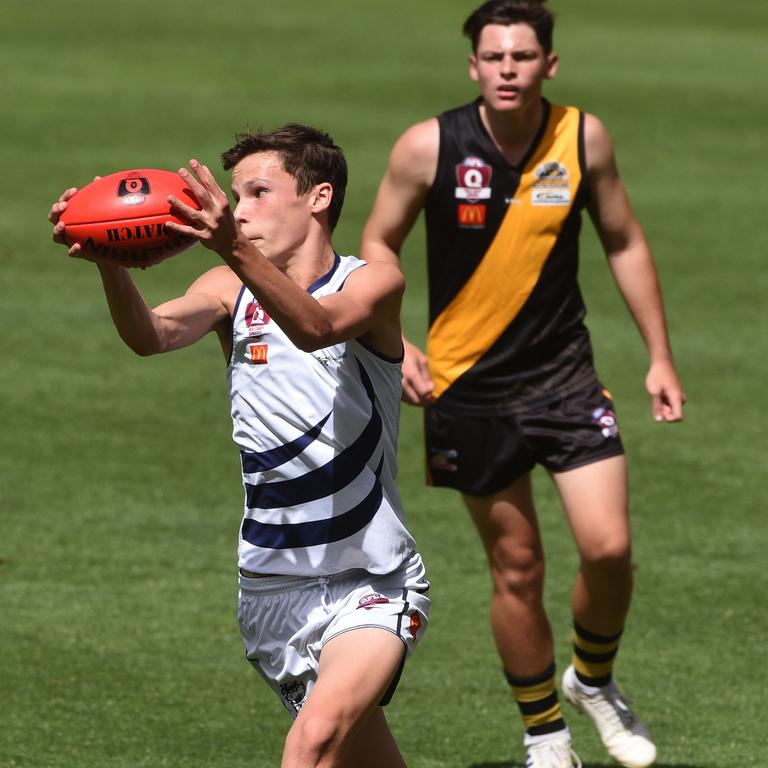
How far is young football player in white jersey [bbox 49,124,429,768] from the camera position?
4762 millimetres

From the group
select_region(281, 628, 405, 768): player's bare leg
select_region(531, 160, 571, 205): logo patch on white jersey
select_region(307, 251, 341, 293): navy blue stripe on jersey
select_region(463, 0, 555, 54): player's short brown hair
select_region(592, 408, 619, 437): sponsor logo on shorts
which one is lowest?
select_region(281, 628, 405, 768): player's bare leg

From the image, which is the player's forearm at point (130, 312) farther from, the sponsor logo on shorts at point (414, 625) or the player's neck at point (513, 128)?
the player's neck at point (513, 128)

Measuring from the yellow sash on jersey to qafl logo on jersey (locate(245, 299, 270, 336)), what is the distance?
6.02ft

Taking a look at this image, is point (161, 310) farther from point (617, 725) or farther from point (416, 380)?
point (617, 725)

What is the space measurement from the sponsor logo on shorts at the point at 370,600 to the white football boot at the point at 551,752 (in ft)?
5.80

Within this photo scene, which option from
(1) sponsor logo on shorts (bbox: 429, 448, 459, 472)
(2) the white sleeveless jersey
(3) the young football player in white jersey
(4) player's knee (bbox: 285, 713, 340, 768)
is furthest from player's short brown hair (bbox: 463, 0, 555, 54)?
(4) player's knee (bbox: 285, 713, 340, 768)

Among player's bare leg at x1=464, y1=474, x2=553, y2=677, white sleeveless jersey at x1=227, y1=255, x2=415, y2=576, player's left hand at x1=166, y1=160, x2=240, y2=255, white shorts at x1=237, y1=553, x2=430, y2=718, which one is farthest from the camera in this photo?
player's bare leg at x1=464, y1=474, x2=553, y2=677

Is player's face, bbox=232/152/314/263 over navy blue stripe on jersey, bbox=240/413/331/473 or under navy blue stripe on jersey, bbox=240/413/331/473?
over

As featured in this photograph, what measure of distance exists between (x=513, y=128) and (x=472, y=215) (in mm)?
402

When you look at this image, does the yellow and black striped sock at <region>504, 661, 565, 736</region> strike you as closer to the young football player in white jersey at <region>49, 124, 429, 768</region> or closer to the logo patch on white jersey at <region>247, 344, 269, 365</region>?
the young football player in white jersey at <region>49, 124, 429, 768</region>

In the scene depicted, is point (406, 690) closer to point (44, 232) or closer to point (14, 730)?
point (14, 730)

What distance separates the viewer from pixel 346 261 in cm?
502

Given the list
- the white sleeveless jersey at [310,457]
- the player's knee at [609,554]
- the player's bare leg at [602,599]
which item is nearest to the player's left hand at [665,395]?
the player's bare leg at [602,599]

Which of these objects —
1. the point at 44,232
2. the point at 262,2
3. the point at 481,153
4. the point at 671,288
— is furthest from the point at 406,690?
the point at 262,2
